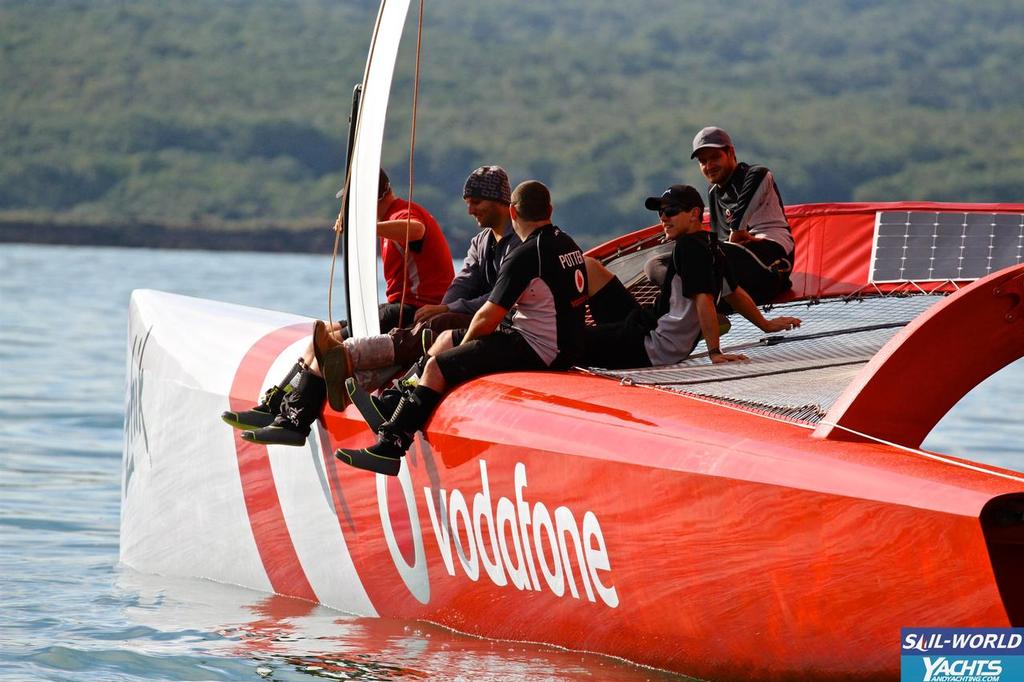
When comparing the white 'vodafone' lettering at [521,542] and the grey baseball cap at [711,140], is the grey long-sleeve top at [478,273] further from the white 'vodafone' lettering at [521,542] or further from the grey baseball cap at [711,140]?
the white 'vodafone' lettering at [521,542]

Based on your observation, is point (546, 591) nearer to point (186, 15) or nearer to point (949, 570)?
point (949, 570)

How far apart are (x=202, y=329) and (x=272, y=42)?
10116 cm

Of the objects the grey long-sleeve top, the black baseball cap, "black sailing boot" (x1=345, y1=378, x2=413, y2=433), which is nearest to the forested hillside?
the grey long-sleeve top

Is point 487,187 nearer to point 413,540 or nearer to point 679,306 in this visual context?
point 679,306

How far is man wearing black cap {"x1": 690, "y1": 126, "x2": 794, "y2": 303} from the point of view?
6613 millimetres

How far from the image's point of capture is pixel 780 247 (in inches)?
265

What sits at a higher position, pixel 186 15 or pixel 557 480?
pixel 186 15

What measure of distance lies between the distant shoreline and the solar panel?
56.1 m

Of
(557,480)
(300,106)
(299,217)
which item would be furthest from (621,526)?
(300,106)

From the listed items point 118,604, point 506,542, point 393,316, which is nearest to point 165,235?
point 118,604

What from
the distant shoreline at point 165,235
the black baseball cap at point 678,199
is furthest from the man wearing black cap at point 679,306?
the distant shoreline at point 165,235

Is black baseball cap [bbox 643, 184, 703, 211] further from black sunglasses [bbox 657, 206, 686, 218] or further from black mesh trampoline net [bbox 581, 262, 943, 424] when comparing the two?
black mesh trampoline net [bbox 581, 262, 943, 424]

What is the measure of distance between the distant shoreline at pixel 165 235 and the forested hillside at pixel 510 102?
4.68 ft

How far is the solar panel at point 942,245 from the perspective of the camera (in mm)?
7148
